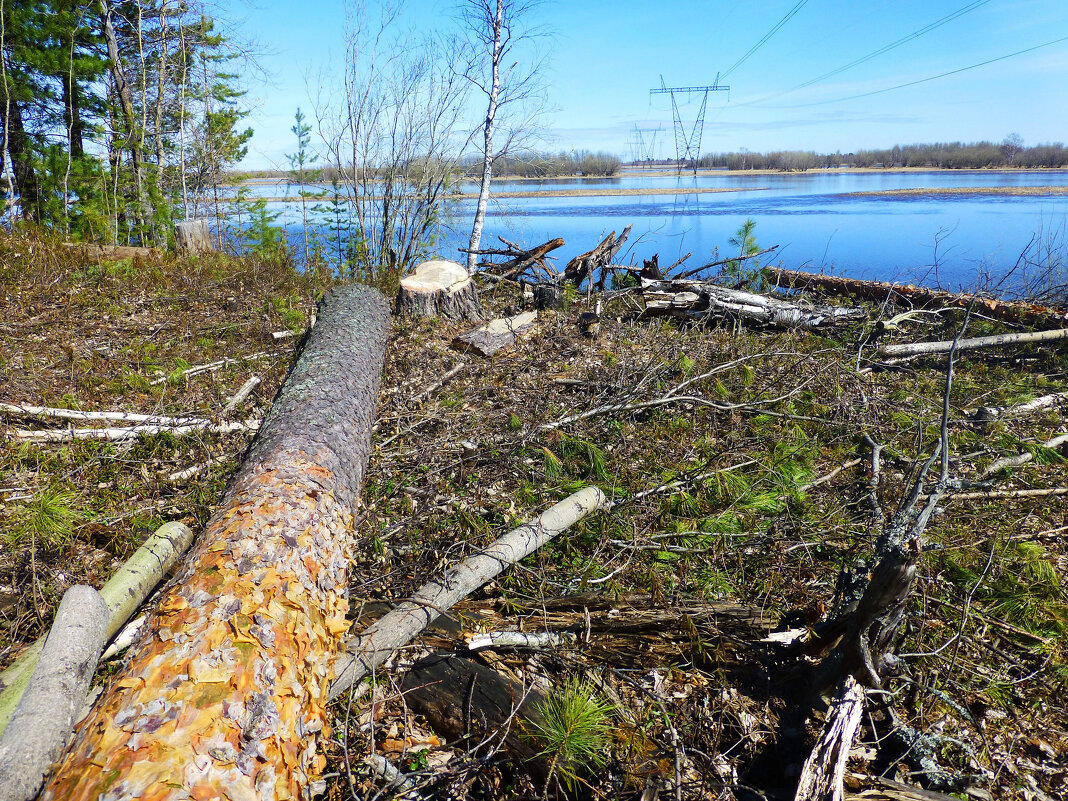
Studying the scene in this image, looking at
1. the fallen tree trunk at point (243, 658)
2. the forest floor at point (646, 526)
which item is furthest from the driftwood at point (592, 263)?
the fallen tree trunk at point (243, 658)

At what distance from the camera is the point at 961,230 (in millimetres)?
14664

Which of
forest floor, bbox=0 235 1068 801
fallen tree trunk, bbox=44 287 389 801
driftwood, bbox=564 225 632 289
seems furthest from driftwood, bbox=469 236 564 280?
fallen tree trunk, bbox=44 287 389 801

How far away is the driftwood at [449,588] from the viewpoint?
2180mm

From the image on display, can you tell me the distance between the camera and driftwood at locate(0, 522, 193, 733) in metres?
2.02

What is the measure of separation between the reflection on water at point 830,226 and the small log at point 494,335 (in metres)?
2.97

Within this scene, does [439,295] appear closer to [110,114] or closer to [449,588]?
[449,588]

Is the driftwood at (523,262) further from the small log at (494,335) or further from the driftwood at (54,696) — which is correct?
the driftwood at (54,696)

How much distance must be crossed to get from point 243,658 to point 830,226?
61.2 feet

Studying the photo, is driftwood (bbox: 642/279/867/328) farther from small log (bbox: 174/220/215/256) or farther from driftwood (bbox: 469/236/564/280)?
small log (bbox: 174/220/215/256)

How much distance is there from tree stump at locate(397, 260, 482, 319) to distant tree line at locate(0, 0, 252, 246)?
701cm

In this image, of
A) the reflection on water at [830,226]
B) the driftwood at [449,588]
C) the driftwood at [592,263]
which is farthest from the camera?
the reflection on water at [830,226]

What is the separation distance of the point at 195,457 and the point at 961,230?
18.4 m

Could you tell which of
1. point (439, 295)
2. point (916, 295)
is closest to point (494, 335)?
point (439, 295)

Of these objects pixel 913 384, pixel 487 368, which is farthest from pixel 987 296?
pixel 487 368
